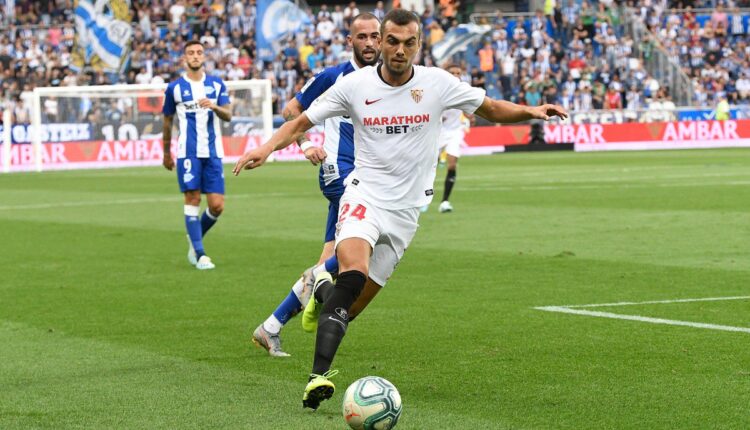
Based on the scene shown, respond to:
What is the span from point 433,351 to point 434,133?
155 centimetres

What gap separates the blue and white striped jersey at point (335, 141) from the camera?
8875 millimetres

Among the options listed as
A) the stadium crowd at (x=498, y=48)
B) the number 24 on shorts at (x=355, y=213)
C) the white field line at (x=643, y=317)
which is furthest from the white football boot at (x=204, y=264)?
the stadium crowd at (x=498, y=48)

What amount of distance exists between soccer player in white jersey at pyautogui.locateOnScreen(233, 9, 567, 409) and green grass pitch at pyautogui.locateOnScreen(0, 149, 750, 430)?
826 millimetres

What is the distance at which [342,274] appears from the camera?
256 inches

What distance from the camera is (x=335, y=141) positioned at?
8953 millimetres

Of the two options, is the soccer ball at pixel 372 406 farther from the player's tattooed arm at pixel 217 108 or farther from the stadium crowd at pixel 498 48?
the stadium crowd at pixel 498 48

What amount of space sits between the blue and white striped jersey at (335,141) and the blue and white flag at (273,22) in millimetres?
32808

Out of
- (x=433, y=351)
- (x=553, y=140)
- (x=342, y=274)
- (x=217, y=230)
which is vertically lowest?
(x=553, y=140)

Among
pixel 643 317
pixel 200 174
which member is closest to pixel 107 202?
pixel 200 174

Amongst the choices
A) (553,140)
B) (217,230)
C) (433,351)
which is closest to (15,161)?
(553,140)

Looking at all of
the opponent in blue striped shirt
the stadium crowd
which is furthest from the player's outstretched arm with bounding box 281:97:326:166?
the stadium crowd

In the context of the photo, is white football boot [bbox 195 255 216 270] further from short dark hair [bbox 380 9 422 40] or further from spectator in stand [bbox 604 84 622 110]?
spectator in stand [bbox 604 84 622 110]

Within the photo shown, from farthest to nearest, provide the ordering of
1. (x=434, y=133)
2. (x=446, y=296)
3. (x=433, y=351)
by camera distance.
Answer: (x=446, y=296) < (x=433, y=351) < (x=434, y=133)

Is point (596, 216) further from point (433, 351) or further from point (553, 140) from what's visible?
point (553, 140)
